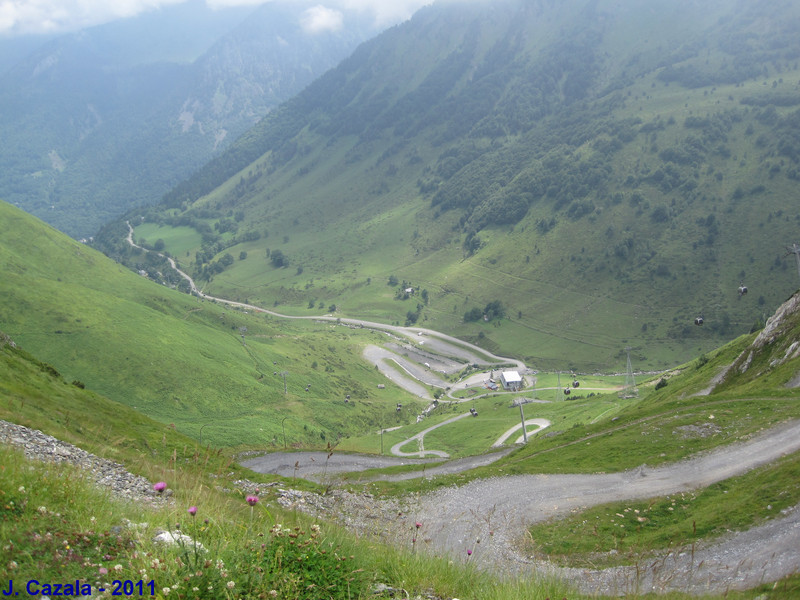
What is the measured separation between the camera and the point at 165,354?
103875mm

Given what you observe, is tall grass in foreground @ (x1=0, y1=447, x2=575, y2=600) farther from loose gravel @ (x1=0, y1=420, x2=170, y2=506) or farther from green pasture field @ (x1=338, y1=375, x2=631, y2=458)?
green pasture field @ (x1=338, y1=375, x2=631, y2=458)

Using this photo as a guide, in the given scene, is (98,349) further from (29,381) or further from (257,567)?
(257,567)

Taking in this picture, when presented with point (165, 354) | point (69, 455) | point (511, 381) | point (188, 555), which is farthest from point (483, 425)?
point (188, 555)

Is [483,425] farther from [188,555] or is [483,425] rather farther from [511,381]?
[188,555]

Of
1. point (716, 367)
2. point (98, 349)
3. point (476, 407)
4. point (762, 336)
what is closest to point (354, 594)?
point (762, 336)

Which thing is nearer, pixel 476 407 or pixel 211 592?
pixel 211 592

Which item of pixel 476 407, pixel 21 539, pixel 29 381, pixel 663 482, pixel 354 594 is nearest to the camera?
pixel 21 539

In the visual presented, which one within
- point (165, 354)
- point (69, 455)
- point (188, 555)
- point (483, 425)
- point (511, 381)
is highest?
point (511, 381)

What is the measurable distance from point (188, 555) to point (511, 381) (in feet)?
547

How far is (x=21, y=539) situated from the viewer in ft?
22.8

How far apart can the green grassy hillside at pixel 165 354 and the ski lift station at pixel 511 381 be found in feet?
101

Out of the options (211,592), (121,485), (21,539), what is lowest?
(211,592)

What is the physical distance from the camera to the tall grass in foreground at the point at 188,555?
687 centimetres

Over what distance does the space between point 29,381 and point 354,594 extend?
42.6 meters
